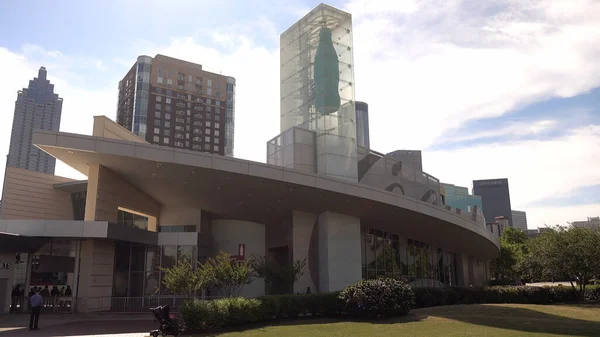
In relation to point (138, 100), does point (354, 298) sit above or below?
below

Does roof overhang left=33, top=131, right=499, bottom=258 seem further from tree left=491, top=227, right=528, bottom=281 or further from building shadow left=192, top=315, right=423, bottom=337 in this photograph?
tree left=491, top=227, right=528, bottom=281

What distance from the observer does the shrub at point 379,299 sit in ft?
66.4

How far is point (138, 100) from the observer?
109 m

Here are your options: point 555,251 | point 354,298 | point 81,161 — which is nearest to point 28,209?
point 81,161

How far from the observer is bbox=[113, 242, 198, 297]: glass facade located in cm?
3130

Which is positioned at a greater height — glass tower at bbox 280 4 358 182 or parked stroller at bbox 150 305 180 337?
glass tower at bbox 280 4 358 182

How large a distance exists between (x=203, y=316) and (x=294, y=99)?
32481 mm

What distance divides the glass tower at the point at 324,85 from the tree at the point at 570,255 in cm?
1655

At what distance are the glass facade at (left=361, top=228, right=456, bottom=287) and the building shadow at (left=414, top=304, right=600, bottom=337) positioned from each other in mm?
11605

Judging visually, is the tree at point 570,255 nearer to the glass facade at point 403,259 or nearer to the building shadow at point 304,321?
the glass facade at point 403,259

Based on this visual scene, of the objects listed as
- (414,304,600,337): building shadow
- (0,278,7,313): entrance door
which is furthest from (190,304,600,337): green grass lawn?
(0,278,7,313): entrance door

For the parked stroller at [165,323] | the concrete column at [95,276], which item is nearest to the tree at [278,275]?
the concrete column at [95,276]

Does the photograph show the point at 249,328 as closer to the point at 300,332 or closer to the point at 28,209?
the point at 300,332

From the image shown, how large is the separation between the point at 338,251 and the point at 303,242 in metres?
2.50
